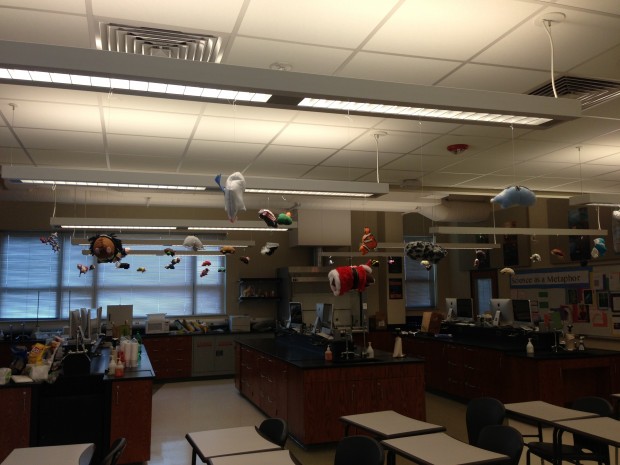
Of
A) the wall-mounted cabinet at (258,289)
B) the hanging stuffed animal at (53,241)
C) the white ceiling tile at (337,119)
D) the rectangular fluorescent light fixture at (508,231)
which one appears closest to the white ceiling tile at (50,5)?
the white ceiling tile at (337,119)

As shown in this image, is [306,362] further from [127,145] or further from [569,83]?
[569,83]

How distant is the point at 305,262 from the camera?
12336 mm

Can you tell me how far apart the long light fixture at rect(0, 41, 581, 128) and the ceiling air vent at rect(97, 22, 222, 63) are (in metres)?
0.89

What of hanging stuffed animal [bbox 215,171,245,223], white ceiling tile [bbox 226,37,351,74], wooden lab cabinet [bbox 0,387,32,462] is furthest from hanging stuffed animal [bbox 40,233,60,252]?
white ceiling tile [bbox 226,37,351,74]

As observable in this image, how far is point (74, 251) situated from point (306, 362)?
269 inches

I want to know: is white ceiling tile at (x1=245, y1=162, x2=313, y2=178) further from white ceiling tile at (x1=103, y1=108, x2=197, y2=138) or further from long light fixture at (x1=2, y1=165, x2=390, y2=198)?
long light fixture at (x1=2, y1=165, x2=390, y2=198)

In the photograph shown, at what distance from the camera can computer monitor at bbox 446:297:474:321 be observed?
33.1ft

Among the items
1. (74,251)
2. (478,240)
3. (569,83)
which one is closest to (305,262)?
(478,240)

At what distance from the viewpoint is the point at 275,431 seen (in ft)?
12.8

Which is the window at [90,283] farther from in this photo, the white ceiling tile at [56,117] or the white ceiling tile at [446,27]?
the white ceiling tile at [446,27]

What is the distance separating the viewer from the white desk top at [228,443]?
135 inches

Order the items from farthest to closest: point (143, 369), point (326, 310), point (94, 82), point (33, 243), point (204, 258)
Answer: point (204, 258)
point (33, 243)
point (326, 310)
point (143, 369)
point (94, 82)

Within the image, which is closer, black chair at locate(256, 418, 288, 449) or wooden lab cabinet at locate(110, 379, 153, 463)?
black chair at locate(256, 418, 288, 449)

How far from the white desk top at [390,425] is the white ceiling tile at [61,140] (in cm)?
417
